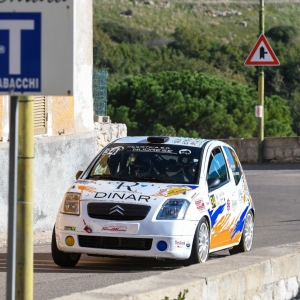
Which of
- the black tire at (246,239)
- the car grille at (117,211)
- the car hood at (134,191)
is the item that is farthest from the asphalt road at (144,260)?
the car hood at (134,191)

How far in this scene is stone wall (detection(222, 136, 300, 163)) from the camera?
2888cm

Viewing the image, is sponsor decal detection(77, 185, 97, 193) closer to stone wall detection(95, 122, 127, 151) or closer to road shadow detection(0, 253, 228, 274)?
road shadow detection(0, 253, 228, 274)

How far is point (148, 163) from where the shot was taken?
443 inches

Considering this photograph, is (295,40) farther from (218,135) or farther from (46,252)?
(46,252)

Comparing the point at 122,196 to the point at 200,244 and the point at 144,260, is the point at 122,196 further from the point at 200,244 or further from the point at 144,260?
the point at 144,260

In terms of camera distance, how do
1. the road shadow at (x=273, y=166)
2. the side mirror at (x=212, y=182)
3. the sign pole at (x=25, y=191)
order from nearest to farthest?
the sign pole at (x=25, y=191) < the side mirror at (x=212, y=182) < the road shadow at (x=273, y=166)

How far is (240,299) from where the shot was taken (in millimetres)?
7520

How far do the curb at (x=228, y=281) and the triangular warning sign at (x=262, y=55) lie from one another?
1820 cm

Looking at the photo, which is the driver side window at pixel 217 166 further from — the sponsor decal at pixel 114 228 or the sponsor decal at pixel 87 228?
the sponsor decal at pixel 87 228

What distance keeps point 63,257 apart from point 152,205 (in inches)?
51.0

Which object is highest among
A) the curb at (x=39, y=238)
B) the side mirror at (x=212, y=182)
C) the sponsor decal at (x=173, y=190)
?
the side mirror at (x=212, y=182)

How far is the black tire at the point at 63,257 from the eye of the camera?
35.3ft

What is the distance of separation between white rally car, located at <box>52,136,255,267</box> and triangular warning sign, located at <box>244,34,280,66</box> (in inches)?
607

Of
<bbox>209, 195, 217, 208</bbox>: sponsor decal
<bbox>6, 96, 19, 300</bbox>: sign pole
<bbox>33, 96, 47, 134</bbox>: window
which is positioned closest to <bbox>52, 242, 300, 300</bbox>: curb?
<bbox>6, 96, 19, 300</bbox>: sign pole
